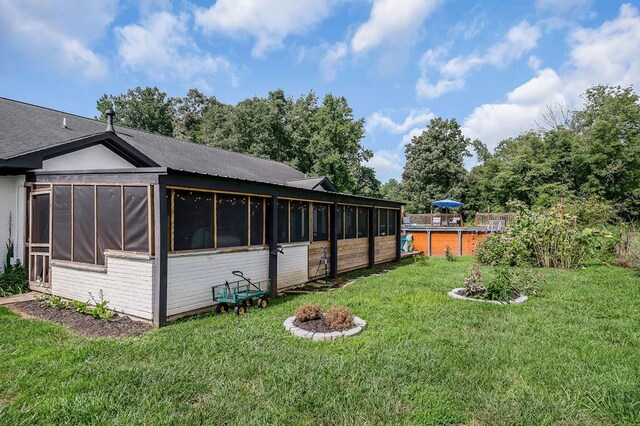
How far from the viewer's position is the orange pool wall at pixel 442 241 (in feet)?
59.9

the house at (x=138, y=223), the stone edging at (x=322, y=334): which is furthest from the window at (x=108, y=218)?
the stone edging at (x=322, y=334)

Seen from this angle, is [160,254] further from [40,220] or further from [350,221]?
[350,221]

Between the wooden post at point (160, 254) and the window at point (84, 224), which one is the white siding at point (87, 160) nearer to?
the window at point (84, 224)

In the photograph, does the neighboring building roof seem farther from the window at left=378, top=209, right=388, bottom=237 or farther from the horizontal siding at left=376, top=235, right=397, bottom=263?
the horizontal siding at left=376, top=235, right=397, bottom=263

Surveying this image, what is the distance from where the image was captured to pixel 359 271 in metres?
11.5

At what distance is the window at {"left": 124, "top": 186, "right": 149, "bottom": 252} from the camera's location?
17.7ft

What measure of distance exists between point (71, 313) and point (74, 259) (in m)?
→ 1.01

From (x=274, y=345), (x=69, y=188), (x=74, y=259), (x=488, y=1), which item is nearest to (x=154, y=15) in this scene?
(x=69, y=188)

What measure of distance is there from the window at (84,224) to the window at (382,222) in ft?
30.9

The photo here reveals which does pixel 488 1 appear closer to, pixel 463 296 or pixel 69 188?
pixel 463 296

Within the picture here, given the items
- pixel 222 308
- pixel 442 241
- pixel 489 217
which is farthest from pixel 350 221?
pixel 489 217

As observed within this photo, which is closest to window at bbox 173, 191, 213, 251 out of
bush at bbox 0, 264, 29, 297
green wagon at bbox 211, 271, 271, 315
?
green wagon at bbox 211, 271, 271, 315

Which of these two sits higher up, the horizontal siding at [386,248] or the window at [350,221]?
the window at [350,221]

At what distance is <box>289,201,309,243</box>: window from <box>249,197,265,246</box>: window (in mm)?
1206
